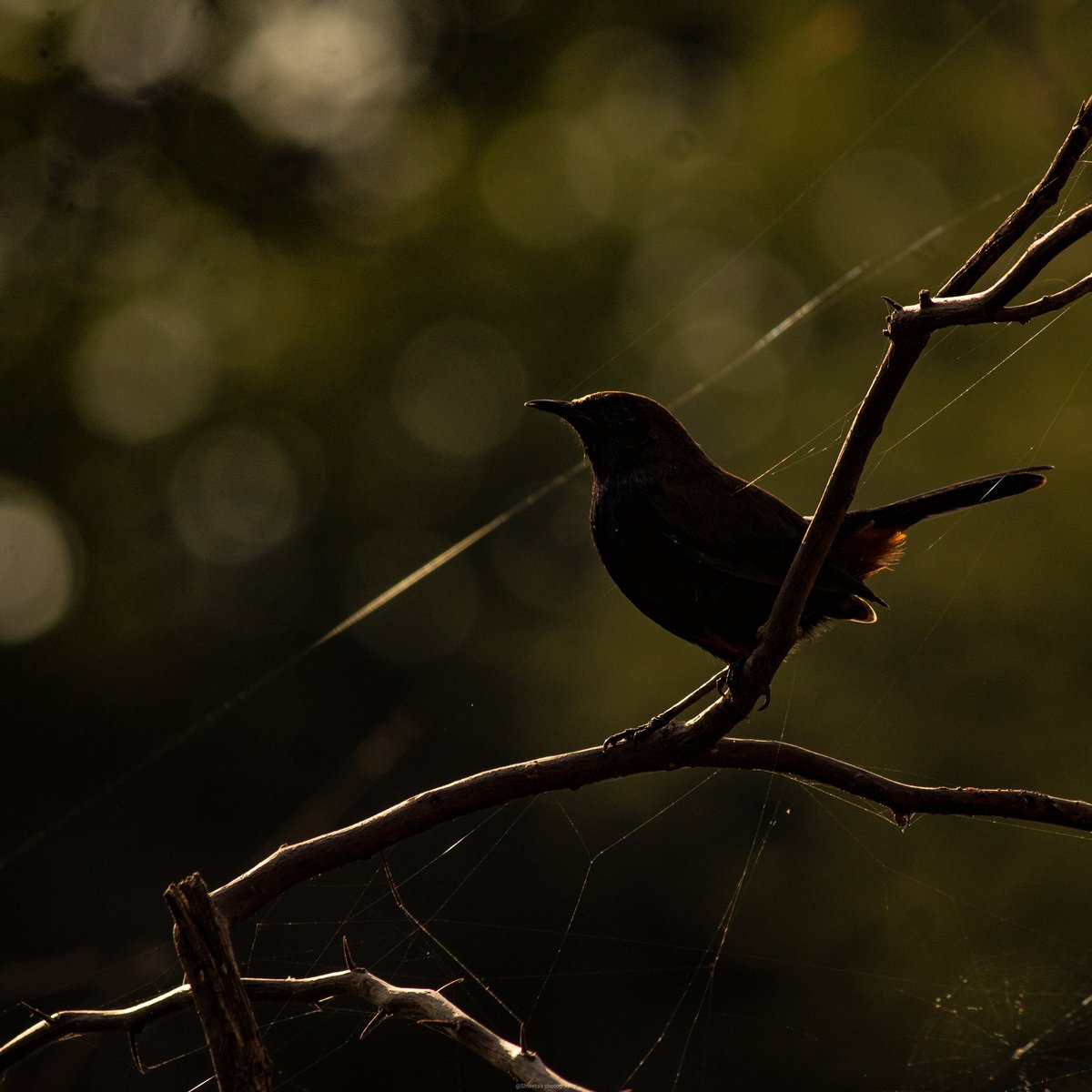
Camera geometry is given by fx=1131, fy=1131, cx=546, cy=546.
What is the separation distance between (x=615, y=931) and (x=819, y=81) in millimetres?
6627

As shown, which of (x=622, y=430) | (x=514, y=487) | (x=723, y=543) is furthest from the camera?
(x=514, y=487)

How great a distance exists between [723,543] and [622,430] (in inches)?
25.6

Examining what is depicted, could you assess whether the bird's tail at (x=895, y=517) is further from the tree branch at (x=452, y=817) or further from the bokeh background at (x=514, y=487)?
the bokeh background at (x=514, y=487)

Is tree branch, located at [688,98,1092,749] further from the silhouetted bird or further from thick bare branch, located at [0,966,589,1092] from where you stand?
the silhouetted bird

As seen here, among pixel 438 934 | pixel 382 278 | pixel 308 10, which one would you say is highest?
pixel 308 10

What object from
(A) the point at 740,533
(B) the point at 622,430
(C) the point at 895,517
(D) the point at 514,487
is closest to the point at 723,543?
(A) the point at 740,533

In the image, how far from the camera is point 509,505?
9.68 m

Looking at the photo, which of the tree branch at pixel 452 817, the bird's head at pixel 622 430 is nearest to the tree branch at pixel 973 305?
the tree branch at pixel 452 817

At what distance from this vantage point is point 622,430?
347cm

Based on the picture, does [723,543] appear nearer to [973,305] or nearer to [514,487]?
[973,305]

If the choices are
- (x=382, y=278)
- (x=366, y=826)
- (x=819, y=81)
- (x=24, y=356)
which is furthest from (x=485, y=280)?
(x=366, y=826)

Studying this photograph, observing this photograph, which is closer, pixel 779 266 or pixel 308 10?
pixel 308 10

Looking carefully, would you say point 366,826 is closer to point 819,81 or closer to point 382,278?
Result: point 819,81

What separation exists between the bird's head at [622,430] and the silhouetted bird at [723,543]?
0.05 ft
